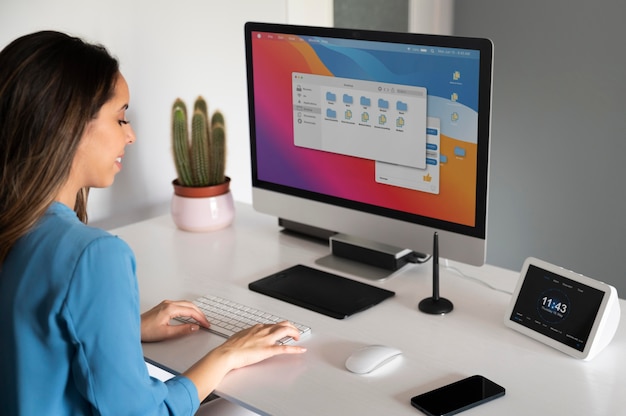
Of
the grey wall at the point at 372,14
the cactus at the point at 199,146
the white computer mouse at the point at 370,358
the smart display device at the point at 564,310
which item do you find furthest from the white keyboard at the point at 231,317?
the grey wall at the point at 372,14

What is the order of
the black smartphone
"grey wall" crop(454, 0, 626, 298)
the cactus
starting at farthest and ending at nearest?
"grey wall" crop(454, 0, 626, 298), the cactus, the black smartphone

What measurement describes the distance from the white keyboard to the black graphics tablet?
0.08m

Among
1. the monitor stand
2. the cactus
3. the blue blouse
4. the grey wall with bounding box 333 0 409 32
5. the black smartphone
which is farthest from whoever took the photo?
the grey wall with bounding box 333 0 409 32

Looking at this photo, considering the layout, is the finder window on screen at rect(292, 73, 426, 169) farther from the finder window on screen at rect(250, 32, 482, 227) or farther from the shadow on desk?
the shadow on desk

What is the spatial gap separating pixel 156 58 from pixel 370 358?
1.23m

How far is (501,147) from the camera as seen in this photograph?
3.04 metres

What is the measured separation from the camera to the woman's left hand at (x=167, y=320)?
5.15 ft

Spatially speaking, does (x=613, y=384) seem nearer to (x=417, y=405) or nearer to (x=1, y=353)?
(x=417, y=405)

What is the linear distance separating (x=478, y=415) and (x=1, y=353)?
72 cm

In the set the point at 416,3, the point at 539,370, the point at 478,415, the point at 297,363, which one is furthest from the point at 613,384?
the point at 416,3

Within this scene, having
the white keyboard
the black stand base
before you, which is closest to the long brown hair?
the white keyboard

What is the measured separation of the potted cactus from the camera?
6.97 feet

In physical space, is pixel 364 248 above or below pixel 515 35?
below

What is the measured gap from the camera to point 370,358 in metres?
1.44
